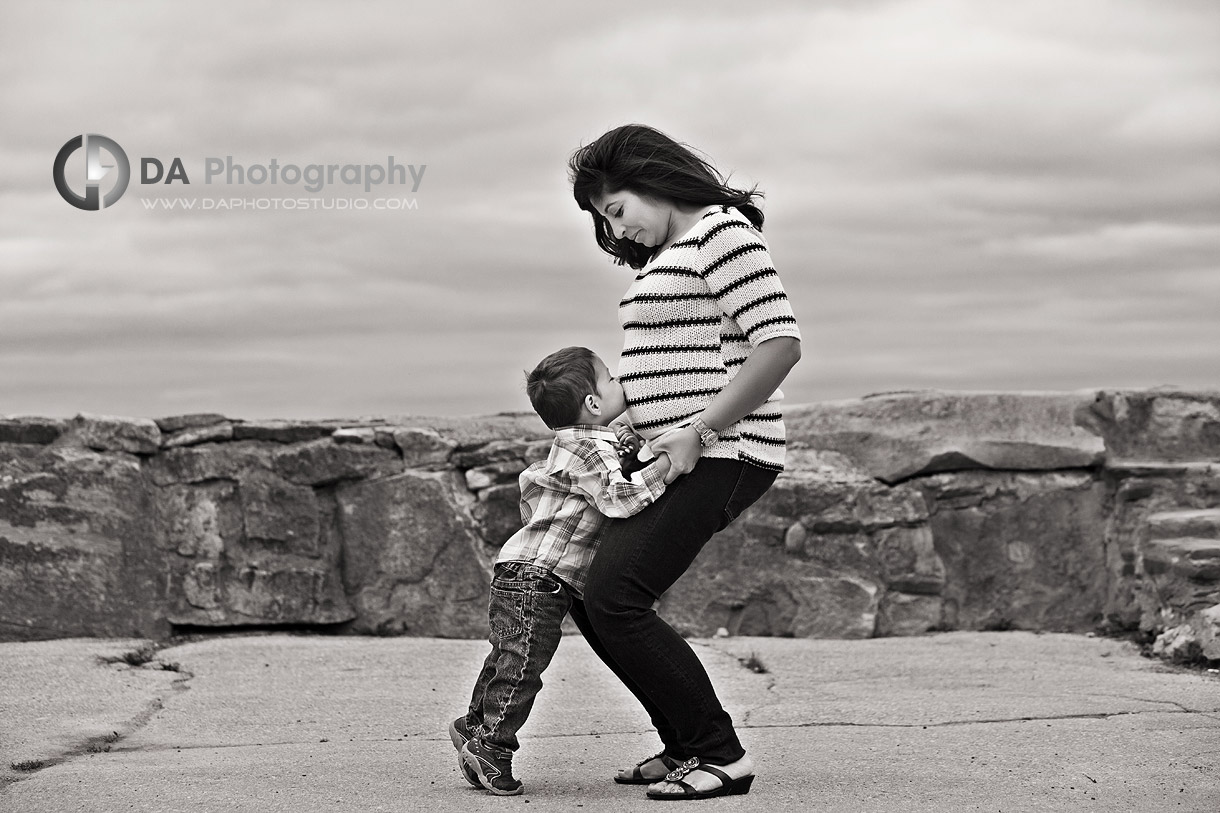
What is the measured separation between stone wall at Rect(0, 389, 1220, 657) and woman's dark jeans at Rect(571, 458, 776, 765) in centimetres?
236

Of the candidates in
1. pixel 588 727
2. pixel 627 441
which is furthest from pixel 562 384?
pixel 588 727

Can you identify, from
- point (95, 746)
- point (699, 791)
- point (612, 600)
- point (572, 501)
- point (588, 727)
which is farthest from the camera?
point (588, 727)

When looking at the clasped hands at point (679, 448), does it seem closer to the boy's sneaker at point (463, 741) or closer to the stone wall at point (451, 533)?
the boy's sneaker at point (463, 741)

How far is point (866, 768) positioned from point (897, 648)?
74.6 inches

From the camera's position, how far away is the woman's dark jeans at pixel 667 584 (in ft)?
9.51

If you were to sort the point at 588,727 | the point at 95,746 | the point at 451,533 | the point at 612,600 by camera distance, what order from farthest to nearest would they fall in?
1. the point at 451,533
2. the point at 588,727
3. the point at 95,746
4. the point at 612,600

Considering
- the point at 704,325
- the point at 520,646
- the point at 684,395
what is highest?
the point at 704,325

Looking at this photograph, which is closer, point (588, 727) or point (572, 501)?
point (572, 501)

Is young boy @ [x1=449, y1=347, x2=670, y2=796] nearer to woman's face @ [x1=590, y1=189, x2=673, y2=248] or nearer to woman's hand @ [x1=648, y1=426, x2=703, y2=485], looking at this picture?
woman's hand @ [x1=648, y1=426, x2=703, y2=485]

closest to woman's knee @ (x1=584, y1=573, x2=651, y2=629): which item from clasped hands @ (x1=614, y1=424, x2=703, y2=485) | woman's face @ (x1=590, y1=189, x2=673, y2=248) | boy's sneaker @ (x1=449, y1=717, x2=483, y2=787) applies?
clasped hands @ (x1=614, y1=424, x2=703, y2=485)

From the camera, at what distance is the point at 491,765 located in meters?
3.08

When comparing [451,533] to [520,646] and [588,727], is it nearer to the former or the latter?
[588,727]

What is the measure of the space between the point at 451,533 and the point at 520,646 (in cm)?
233

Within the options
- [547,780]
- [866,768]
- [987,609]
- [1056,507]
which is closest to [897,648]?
[987,609]
